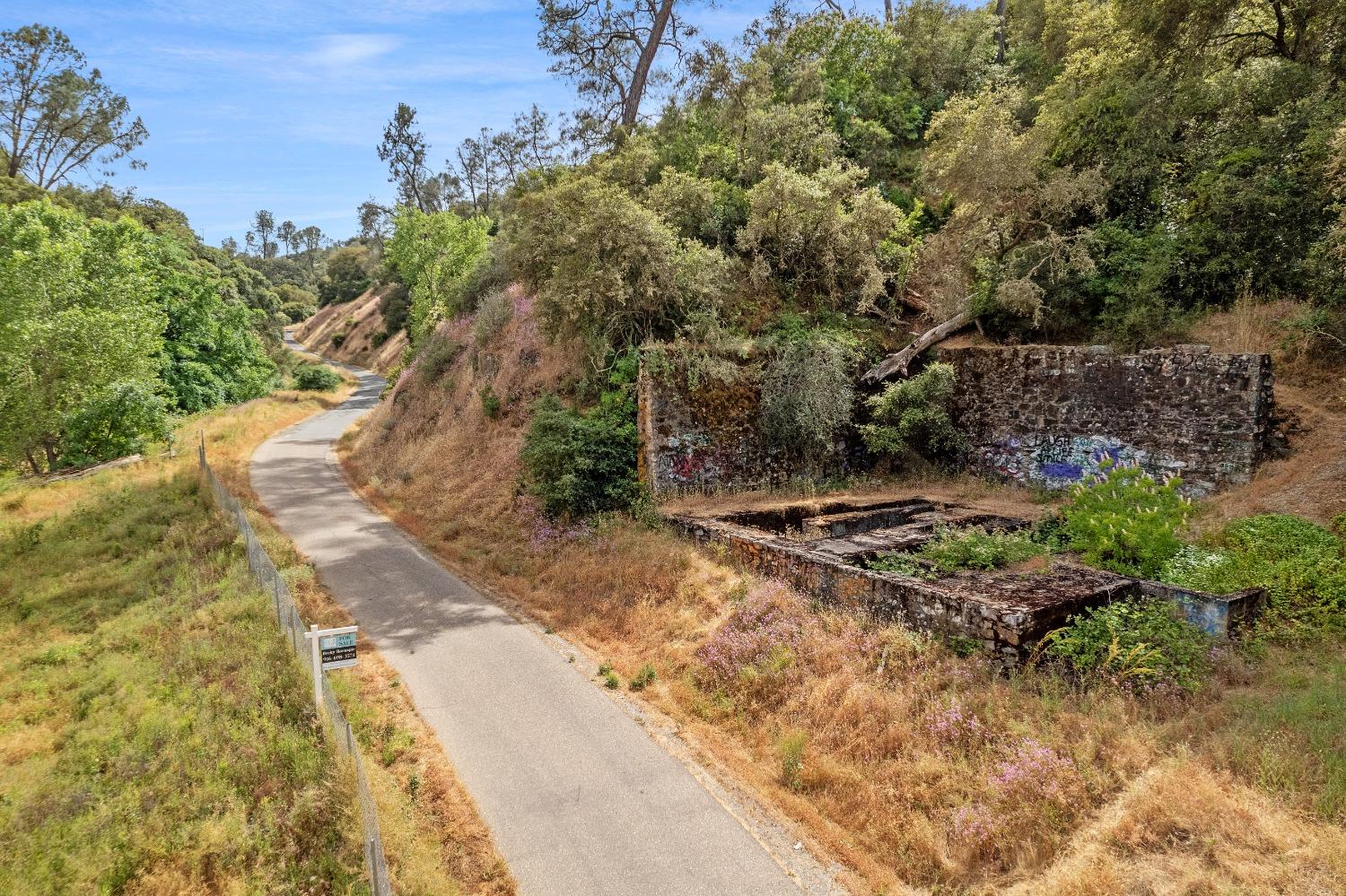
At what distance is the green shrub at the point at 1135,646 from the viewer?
669 cm

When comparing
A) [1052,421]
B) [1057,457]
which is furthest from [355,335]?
[1057,457]

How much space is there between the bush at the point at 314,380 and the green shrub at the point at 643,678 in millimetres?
44041

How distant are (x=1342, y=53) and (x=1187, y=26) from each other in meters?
2.86

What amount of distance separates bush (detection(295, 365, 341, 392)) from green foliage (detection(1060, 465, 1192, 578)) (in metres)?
47.3

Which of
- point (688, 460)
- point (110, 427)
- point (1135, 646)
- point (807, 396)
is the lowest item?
point (1135, 646)

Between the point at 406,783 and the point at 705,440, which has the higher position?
the point at 705,440

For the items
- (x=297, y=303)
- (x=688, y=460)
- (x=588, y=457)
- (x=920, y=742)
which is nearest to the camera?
(x=920, y=742)

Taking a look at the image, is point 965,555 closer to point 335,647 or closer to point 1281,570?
point 1281,570

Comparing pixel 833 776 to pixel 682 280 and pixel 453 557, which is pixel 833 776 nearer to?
pixel 453 557

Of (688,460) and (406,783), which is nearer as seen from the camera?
(406,783)

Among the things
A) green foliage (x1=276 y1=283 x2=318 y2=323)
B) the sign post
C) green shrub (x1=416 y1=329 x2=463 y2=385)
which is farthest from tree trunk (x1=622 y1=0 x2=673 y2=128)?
green foliage (x1=276 y1=283 x2=318 y2=323)

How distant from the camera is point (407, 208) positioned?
129ft

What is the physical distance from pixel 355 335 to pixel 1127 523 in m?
71.5

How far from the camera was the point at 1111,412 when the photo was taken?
12.3 m
